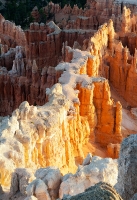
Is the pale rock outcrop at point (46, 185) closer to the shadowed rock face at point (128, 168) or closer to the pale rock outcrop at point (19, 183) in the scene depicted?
the pale rock outcrop at point (19, 183)

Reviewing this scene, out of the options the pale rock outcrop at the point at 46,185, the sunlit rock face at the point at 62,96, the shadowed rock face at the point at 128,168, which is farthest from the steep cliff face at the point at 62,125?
the shadowed rock face at the point at 128,168

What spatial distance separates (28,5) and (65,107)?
136 ft

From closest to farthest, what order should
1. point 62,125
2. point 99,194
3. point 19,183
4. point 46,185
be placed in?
point 99,194
point 46,185
point 19,183
point 62,125

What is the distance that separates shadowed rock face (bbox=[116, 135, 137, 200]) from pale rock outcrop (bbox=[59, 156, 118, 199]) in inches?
115

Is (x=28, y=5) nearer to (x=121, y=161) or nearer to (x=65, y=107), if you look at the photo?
(x=65, y=107)

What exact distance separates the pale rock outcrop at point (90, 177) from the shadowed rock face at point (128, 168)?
9.61 ft

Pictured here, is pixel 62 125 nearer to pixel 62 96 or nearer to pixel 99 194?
pixel 62 96

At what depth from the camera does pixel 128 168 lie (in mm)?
5645

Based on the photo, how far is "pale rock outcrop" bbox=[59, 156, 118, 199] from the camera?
8773 millimetres

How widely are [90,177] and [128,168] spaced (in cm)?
379

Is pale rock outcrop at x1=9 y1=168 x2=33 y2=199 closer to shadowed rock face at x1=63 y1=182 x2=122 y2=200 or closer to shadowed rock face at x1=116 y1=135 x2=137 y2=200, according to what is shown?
shadowed rock face at x1=116 y1=135 x2=137 y2=200

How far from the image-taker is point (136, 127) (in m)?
21.6

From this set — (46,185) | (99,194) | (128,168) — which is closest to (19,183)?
(46,185)

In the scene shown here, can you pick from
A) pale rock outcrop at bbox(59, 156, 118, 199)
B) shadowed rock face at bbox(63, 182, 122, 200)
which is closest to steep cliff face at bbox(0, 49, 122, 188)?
pale rock outcrop at bbox(59, 156, 118, 199)
